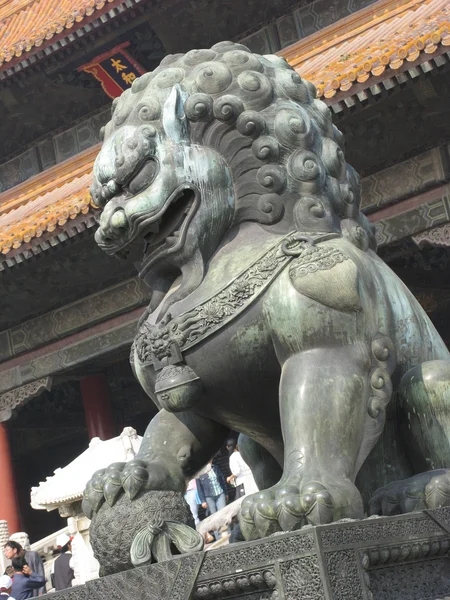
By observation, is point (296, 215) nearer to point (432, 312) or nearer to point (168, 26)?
point (432, 312)

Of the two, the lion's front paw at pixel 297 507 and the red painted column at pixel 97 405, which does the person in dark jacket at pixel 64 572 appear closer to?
the red painted column at pixel 97 405

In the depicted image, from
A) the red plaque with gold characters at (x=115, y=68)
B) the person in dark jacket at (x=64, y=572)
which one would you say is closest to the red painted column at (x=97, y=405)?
the red plaque with gold characters at (x=115, y=68)

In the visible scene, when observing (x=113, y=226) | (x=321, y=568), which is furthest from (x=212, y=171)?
(x=321, y=568)

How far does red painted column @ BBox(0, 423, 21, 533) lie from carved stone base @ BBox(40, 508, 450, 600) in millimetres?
10462

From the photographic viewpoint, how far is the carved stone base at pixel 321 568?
2.11 metres

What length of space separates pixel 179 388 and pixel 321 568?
1.94 ft

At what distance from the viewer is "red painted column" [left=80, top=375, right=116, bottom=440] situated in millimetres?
12922

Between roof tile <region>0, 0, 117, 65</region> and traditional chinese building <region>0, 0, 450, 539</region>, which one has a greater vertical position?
roof tile <region>0, 0, 117, 65</region>

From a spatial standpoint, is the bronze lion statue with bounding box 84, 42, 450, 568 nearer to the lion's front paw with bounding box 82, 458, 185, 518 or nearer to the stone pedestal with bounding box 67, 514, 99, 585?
the lion's front paw with bounding box 82, 458, 185, 518

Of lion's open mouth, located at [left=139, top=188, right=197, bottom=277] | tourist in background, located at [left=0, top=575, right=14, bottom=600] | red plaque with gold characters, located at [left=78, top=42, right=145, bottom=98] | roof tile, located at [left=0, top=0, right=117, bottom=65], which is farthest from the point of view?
red plaque with gold characters, located at [left=78, top=42, right=145, bottom=98]

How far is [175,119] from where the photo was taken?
2629 millimetres

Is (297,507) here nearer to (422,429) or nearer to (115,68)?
(422,429)

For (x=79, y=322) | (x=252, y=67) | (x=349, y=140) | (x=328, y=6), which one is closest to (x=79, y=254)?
(x=79, y=322)

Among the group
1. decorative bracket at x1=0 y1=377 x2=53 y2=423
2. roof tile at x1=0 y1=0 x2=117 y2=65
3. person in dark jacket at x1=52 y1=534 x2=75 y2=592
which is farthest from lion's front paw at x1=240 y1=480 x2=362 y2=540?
roof tile at x1=0 y1=0 x2=117 y2=65
